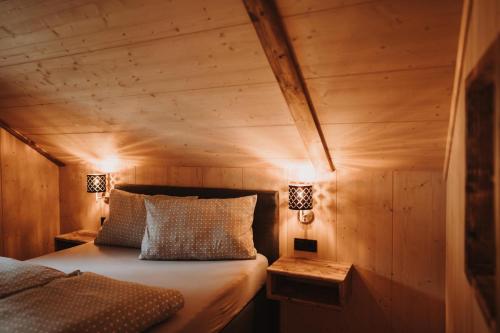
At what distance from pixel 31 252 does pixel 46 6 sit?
106 inches

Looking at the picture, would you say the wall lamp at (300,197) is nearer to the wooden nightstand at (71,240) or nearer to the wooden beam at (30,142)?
the wooden nightstand at (71,240)

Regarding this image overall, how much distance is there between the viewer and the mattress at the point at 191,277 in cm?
161

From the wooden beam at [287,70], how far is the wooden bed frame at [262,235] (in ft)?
1.96

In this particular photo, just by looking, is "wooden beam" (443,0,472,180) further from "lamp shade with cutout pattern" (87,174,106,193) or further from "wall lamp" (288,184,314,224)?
"lamp shade with cutout pattern" (87,174,106,193)

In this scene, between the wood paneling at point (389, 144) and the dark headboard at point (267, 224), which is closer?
the wood paneling at point (389, 144)

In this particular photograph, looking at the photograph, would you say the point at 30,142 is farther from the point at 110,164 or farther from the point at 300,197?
the point at 300,197

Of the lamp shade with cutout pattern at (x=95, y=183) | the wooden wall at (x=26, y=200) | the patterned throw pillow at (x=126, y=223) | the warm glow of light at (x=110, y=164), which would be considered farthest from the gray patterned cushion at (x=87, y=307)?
the wooden wall at (x=26, y=200)

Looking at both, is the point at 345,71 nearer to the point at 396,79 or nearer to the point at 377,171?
the point at 396,79

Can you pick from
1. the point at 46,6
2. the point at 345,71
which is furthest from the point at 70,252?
the point at 345,71

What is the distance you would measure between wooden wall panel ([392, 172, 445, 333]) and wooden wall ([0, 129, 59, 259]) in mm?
3324

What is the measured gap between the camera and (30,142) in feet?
10.9

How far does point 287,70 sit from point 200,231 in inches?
48.7

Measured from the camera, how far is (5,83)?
2.46m

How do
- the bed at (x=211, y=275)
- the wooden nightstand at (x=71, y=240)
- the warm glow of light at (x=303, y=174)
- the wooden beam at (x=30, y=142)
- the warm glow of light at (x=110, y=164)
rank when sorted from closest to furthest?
the bed at (x=211, y=275)
the warm glow of light at (x=303, y=174)
the wooden nightstand at (x=71, y=240)
the wooden beam at (x=30, y=142)
the warm glow of light at (x=110, y=164)
